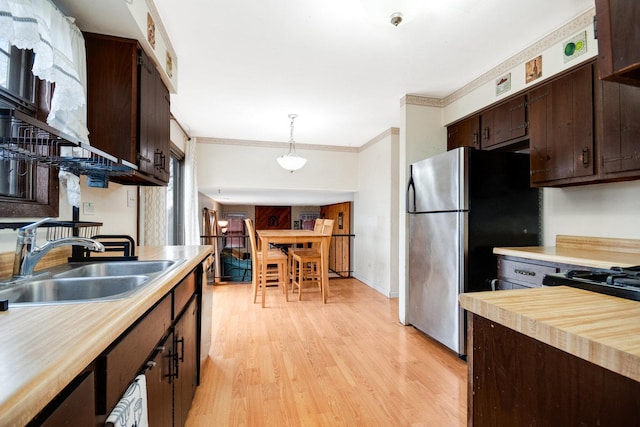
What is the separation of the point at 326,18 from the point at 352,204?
12.7 ft

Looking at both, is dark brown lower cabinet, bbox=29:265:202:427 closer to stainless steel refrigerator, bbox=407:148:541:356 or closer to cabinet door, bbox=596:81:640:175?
stainless steel refrigerator, bbox=407:148:541:356

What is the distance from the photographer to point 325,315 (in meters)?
3.27

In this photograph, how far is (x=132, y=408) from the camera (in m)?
0.72

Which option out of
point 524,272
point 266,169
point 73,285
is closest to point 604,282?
point 524,272

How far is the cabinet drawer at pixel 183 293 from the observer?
124 cm

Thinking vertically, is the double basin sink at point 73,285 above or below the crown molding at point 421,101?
below

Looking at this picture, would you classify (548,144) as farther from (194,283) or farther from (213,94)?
(213,94)

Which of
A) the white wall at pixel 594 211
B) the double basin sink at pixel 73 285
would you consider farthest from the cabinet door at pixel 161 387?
the white wall at pixel 594 211

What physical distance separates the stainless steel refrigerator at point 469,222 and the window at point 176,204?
339 cm

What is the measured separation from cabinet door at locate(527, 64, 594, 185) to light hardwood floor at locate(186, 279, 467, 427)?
1.55 meters

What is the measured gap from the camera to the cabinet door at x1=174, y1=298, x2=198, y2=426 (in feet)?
4.13

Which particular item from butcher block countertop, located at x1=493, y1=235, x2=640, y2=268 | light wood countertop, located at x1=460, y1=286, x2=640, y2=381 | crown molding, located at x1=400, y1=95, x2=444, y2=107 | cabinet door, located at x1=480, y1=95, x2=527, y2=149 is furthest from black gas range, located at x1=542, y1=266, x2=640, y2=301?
crown molding, located at x1=400, y1=95, x2=444, y2=107

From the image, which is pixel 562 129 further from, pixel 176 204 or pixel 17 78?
pixel 176 204

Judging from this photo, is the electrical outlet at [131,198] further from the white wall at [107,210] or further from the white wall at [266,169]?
the white wall at [266,169]
